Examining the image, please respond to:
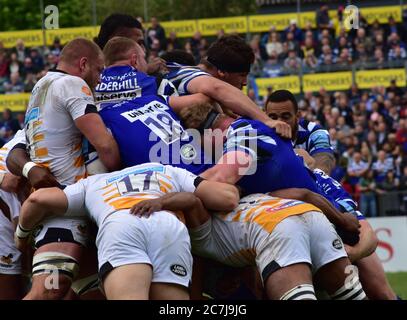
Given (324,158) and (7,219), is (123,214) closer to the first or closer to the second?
(7,219)

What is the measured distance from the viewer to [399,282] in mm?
14688

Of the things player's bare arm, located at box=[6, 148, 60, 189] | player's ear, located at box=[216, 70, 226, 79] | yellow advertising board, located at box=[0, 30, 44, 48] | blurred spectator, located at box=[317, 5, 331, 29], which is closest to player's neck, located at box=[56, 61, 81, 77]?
player's bare arm, located at box=[6, 148, 60, 189]

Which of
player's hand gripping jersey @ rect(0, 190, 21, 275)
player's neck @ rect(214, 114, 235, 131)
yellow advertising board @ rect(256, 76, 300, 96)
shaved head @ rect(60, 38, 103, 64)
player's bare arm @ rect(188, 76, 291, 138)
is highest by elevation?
shaved head @ rect(60, 38, 103, 64)

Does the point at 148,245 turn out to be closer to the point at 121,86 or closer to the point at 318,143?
the point at 121,86

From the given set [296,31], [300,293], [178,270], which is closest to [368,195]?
[296,31]

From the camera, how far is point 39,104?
275 inches

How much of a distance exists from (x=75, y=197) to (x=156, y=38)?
19.2 meters

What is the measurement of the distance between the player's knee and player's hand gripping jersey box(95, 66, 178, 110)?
2.11m

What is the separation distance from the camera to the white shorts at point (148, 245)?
5.95 metres

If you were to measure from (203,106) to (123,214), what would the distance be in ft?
4.70

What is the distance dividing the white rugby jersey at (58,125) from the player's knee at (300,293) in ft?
6.02

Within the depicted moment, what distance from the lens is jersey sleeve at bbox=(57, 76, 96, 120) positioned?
678 cm

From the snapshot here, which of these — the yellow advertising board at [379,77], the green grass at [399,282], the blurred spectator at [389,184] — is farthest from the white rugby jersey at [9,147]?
the yellow advertising board at [379,77]

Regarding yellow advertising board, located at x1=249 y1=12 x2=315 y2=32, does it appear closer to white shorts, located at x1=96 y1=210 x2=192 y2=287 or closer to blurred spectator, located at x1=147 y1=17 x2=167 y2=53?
blurred spectator, located at x1=147 y1=17 x2=167 y2=53
